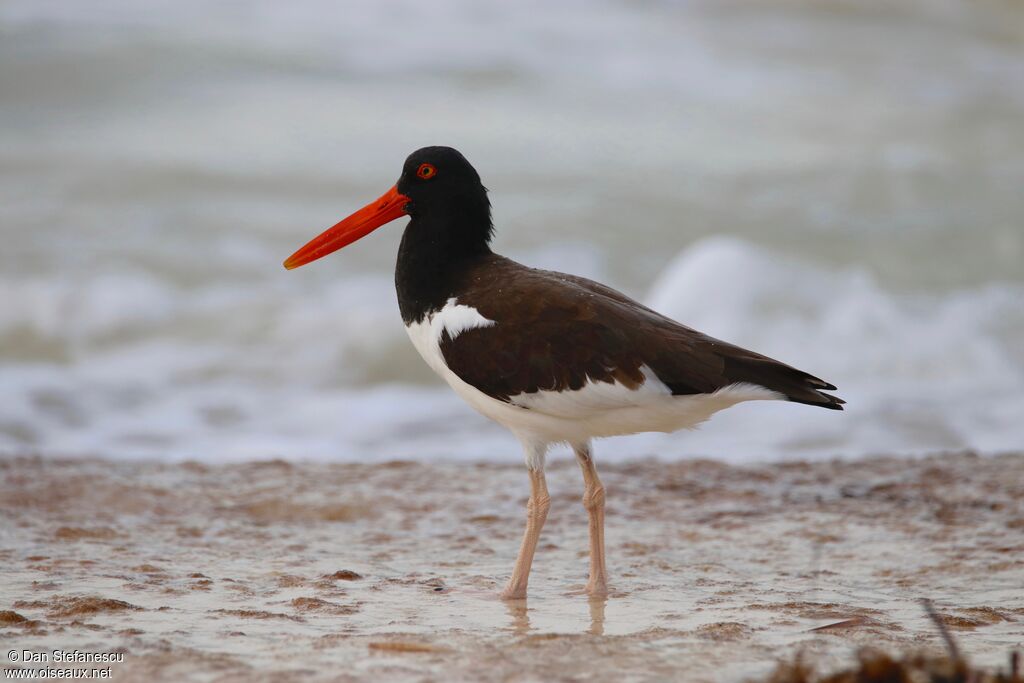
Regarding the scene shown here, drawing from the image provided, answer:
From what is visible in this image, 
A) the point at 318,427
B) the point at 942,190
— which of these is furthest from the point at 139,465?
the point at 942,190

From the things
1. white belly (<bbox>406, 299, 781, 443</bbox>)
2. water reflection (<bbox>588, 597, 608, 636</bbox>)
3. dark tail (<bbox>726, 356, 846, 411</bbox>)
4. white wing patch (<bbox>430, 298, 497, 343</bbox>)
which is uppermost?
white wing patch (<bbox>430, 298, 497, 343</bbox>)

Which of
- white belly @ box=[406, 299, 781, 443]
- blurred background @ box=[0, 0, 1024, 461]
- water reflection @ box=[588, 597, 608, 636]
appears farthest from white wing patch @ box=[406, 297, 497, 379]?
blurred background @ box=[0, 0, 1024, 461]

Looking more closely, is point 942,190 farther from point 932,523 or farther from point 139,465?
point 139,465

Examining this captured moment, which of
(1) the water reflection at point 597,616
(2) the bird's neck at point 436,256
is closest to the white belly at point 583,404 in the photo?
(2) the bird's neck at point 436,256

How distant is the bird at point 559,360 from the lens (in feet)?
14.5

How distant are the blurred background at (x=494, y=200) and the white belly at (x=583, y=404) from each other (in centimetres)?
308

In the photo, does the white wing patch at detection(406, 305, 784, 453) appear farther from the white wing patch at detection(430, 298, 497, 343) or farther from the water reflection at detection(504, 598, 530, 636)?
the water reflection at detection(504, 598, 530, 636)

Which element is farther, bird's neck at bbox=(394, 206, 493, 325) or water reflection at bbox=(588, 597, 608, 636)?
bird's neck at bbox=(394, 206, 493, 325)

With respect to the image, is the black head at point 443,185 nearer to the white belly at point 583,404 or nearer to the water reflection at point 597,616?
the white belly at point 583,404

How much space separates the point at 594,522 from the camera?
15.9 ft

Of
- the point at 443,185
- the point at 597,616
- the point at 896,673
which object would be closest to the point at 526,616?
the point at 597,616

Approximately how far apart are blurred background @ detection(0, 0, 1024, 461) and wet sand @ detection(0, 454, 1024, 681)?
50.7 inches

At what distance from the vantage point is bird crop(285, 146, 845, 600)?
4.42m

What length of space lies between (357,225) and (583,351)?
1.43 meters
